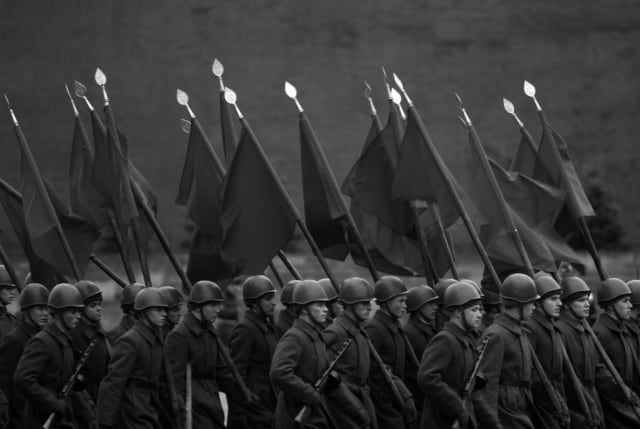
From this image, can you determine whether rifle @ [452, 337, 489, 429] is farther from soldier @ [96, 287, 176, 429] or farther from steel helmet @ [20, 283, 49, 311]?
steel helmet @ [20, 283, 49, 311]

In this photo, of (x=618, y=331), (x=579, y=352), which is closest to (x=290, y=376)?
(x=579, y=352)

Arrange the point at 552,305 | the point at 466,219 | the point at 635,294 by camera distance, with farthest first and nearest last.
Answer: the point at 635,294 → the point at 466,219 → the point at 552,305

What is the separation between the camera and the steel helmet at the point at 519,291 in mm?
8781

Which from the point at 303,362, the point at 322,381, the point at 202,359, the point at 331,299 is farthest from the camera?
the point at 331,299

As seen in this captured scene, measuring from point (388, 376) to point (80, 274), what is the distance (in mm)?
3159

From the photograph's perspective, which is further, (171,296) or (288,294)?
(171,296)

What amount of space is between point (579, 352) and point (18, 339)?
4143 millimetres

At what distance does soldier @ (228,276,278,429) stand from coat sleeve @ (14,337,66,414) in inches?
58.3

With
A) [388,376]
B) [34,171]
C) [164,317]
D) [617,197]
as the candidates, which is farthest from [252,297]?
[617,197]

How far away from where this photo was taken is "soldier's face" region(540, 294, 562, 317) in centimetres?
933

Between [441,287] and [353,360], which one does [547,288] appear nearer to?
[441,287]

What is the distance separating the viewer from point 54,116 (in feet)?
117

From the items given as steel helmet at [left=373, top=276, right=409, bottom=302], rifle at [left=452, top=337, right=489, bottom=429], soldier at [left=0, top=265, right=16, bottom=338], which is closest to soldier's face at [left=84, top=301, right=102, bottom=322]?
soldier at [left=0, top=265, right=16, bottom=338]

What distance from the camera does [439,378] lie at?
8.36 m
